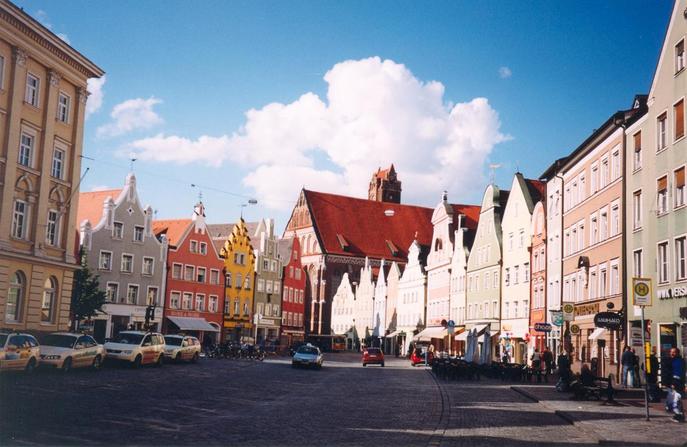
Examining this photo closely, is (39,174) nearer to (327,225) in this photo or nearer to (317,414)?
(317,414)

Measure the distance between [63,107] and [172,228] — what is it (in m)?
35.7

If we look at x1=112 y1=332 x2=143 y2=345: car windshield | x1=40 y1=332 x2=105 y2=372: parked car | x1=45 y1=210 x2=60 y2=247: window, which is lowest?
x1=40 y1=332 x2=105 y2=372: parked car

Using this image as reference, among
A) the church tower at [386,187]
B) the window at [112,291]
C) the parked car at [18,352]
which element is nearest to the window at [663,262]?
the parked car at [18,352]

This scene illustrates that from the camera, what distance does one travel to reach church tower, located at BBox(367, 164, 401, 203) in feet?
481

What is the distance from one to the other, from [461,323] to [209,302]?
2443 cm

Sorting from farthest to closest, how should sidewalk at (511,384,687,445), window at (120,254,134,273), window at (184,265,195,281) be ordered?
window at (184,265,195,281)
window at (120,254,134,273)
sidewalk at (511,384,687,445)

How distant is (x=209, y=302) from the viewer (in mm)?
78938

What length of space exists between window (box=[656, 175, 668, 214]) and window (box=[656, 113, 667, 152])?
139 cm

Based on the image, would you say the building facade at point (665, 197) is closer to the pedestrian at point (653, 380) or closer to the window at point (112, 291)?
the pedestrian at point (653, 380)

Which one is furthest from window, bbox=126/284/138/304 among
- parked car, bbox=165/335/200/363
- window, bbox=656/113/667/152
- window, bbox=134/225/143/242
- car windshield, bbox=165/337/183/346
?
window, bbox=656/113/667/152

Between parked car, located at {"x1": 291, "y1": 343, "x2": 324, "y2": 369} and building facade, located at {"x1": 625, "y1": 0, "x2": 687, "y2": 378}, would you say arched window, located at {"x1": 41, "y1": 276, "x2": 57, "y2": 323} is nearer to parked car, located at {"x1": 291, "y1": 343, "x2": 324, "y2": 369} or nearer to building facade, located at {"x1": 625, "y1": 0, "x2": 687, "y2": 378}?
parked car, located at {"x1": 291, "y1": 343, "x2": 324, "y2": 369}

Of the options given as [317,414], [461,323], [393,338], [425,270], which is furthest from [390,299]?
[317,414]

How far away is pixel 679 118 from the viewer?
105ft

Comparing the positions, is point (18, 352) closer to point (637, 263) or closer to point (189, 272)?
point (637, 263)
